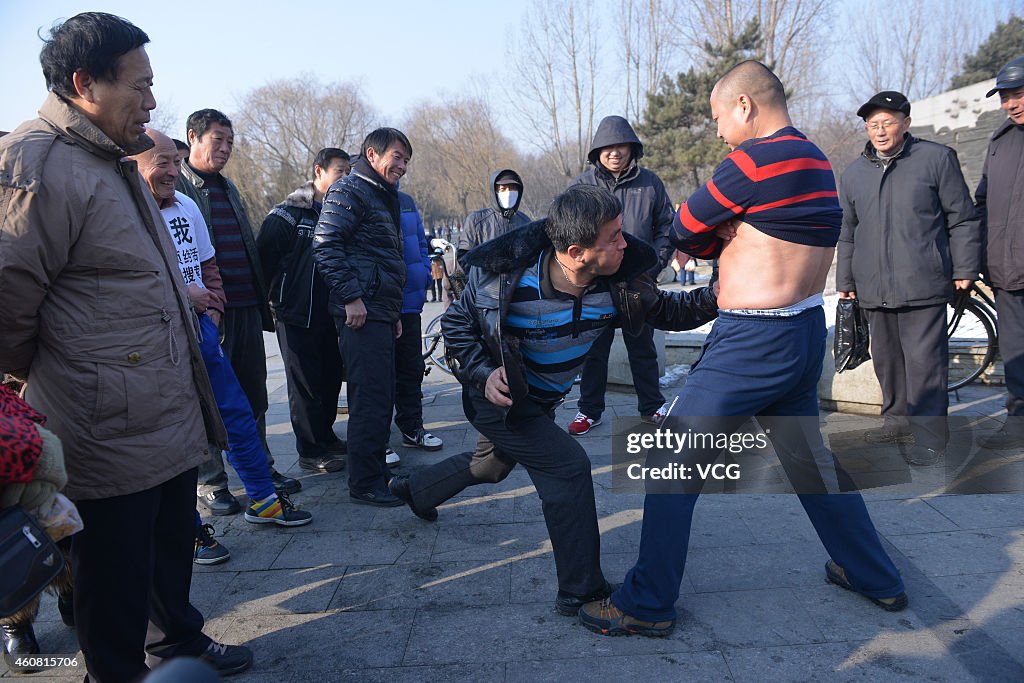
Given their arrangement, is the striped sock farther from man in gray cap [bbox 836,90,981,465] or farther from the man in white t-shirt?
man in gray cap [bbox 836,90,981,465]

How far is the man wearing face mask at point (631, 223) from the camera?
5215 mm

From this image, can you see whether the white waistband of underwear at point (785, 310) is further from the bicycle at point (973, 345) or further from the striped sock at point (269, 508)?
the bicycle at point (973, 345)

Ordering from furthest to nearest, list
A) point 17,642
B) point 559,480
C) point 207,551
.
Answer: point 207,551, point 559,480, point 17,642

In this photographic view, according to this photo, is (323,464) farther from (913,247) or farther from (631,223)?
(913,247)

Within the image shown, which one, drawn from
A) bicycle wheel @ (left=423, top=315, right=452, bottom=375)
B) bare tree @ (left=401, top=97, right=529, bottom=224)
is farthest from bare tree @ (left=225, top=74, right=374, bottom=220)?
bicycle wheel @ (left=423, top=315, right=452, bottom=375)

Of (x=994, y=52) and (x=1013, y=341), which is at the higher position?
(x=994, y=52)

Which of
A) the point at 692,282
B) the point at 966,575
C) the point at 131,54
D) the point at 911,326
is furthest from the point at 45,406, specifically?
the point at 692,282

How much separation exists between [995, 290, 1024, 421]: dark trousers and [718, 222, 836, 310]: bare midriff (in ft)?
8.13

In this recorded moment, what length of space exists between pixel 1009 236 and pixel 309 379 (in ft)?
14.8

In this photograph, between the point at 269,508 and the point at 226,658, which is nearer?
the point at 226,658

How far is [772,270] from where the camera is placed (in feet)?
8.55

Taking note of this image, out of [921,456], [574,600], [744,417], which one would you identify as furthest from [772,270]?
[921,456]

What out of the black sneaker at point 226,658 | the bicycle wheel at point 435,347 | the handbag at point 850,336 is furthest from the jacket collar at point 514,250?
the bicycle wheel at point 435,347

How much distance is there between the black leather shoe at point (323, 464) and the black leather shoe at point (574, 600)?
239cm
